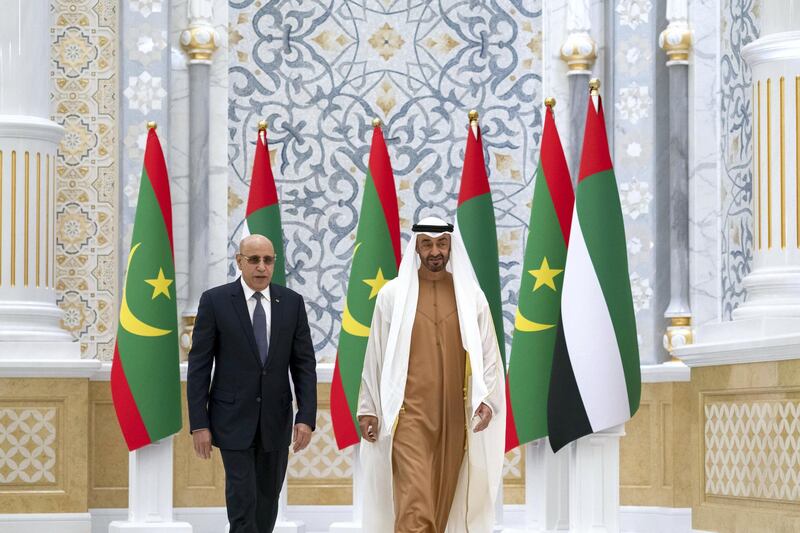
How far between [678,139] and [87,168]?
3.74m

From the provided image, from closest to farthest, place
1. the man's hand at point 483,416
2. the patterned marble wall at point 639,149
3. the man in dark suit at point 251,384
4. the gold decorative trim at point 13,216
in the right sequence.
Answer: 1. the man's hand at point 483,416
2. the man in dark suit at point 251,384
3. the gold decorative trim at point 13,216
4. the patterned marble wall at point 639,149

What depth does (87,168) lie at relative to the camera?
10.0 metres

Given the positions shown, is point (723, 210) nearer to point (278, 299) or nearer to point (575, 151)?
point (575, 151)

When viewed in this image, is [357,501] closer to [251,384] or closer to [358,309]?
[358,309]

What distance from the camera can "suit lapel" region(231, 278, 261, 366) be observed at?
6551mm

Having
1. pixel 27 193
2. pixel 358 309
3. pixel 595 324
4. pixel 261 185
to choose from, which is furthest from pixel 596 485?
pixel 27 193

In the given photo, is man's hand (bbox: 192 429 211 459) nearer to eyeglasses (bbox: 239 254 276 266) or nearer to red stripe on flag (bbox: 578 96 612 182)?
eyeglasses (bbox: 239 254 276 266)

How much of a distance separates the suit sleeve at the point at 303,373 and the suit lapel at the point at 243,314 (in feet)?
0.63

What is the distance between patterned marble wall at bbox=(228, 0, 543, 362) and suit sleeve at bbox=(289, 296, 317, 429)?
11.9 feet

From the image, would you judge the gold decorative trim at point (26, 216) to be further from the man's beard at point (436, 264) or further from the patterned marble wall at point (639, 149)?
the patterned marble wall at point (639, 149)

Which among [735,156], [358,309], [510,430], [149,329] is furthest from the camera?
[735,156]

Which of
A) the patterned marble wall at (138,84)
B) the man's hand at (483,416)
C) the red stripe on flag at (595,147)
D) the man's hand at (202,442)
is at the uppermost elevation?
the patterned marble wall at (138,84)

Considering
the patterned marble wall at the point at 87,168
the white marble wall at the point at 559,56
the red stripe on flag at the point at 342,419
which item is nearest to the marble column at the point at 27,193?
the patterned marble wall at the point at 87,168

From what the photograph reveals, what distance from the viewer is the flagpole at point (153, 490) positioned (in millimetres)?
8664
